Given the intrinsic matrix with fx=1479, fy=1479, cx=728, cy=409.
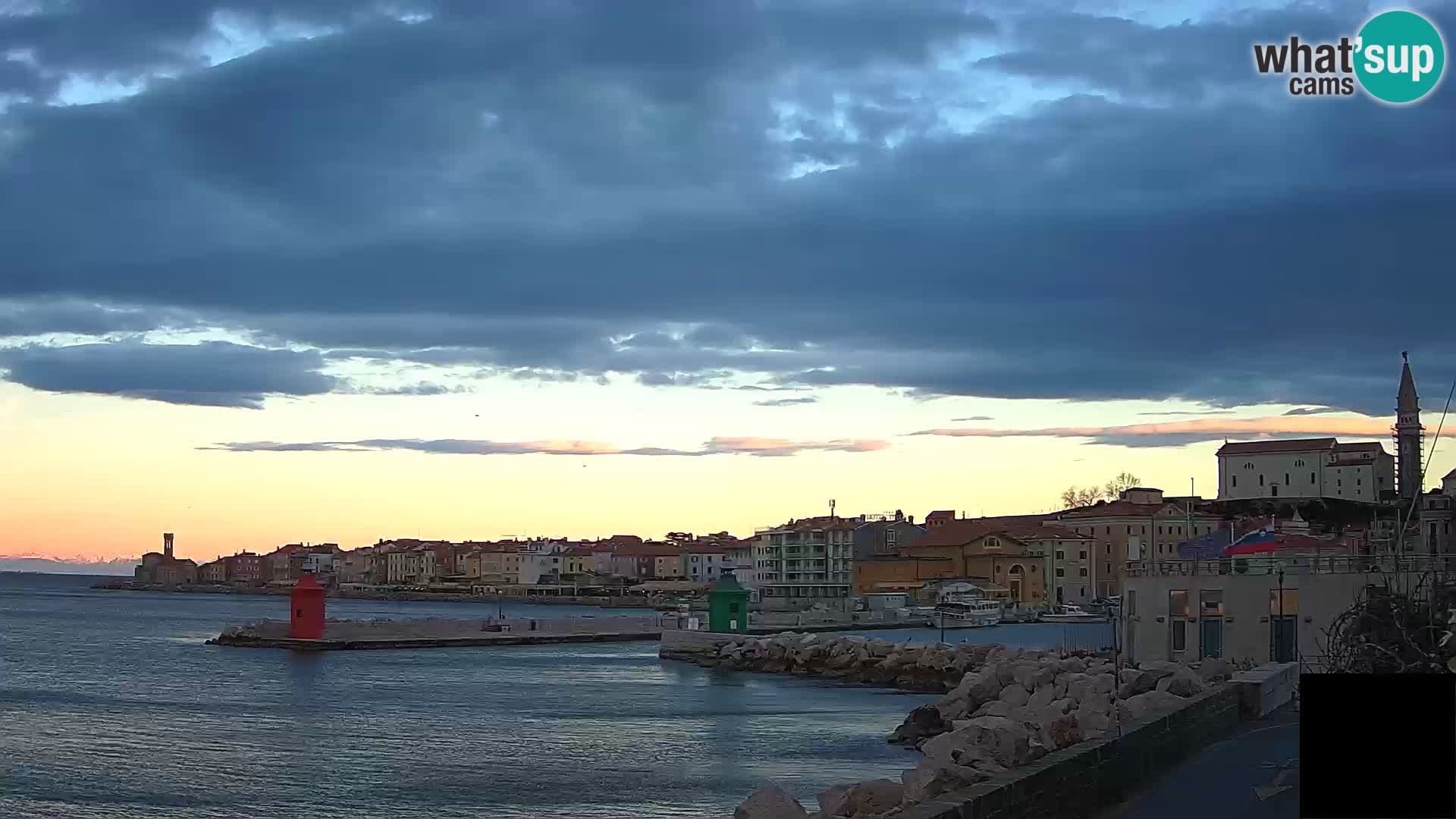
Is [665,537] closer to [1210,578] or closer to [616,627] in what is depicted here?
[616,627]

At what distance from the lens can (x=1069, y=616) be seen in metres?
97.9

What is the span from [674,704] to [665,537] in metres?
138

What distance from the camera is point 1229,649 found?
28.2 metres

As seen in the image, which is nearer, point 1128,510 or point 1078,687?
point 1078,687

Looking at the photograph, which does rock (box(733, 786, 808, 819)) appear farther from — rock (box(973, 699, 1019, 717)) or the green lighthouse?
the green lighthouse

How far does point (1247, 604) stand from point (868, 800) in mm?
15457

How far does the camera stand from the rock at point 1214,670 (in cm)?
2297

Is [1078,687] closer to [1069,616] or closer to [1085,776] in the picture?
[1085,776]

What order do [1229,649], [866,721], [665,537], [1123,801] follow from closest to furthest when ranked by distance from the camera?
[1123,801] → [1229,649] → [866,721] → [665,537]

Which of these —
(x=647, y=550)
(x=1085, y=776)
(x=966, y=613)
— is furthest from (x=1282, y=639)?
(x=647, y=550)

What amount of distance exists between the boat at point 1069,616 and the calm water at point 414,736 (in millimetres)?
46295

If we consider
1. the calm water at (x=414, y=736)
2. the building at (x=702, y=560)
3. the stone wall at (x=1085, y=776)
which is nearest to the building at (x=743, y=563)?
the building at (x=702, y=560)

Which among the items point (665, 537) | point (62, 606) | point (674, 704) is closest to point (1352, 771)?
point (674, 704)

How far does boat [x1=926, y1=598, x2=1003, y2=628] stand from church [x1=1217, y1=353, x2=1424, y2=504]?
35447mm
